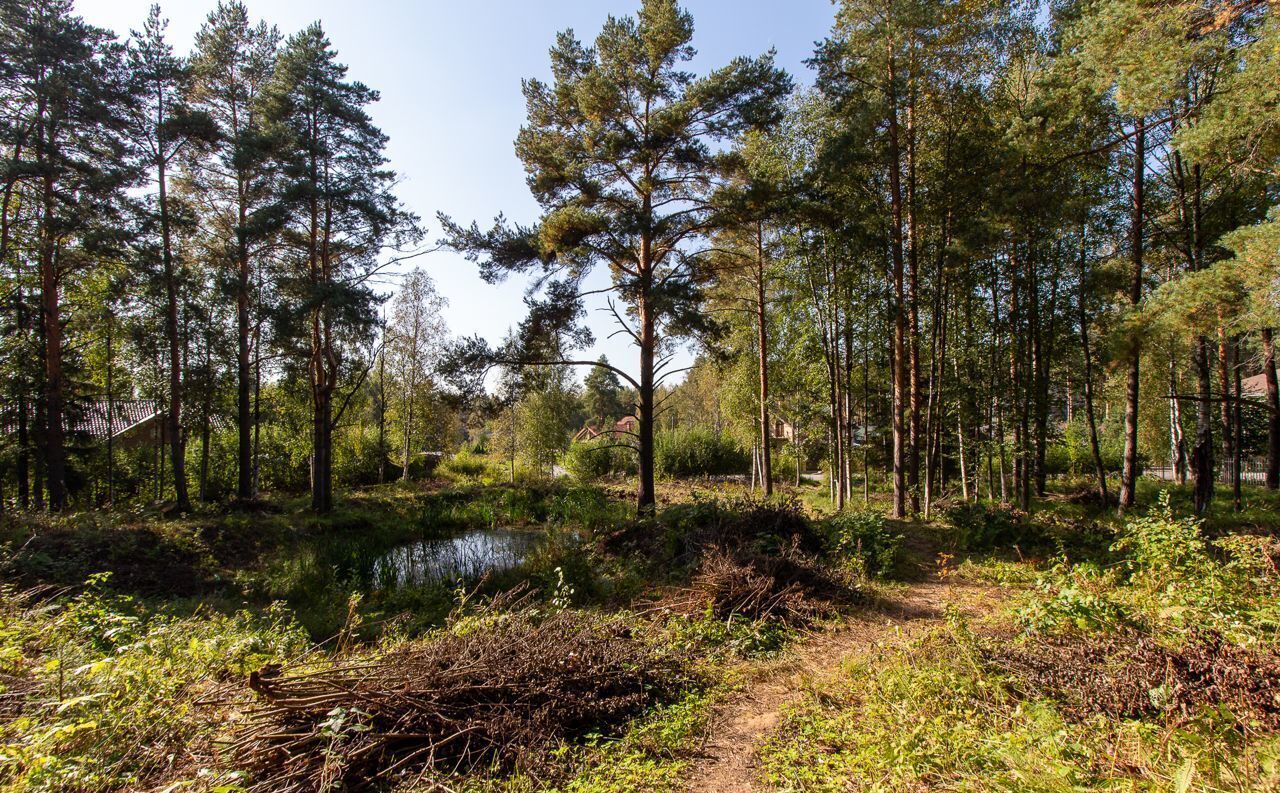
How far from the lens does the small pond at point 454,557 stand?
30.4ft

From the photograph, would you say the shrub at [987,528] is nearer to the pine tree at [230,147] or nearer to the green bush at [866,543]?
the green bush at [866,543]

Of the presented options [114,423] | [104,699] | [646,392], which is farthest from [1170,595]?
[114,423]

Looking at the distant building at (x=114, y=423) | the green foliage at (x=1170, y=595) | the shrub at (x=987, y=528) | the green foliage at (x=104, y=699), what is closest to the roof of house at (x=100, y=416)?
the distant building at (x=114, y=423)

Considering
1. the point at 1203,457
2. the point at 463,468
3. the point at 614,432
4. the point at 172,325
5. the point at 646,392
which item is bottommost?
the point at 463,468

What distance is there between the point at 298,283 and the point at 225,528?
5.81 meters

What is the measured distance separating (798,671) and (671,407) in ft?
28.2

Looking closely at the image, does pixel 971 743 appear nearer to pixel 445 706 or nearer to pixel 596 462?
pixel 445 706

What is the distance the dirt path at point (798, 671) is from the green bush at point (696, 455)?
20.1 meters

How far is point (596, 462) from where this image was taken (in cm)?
2673

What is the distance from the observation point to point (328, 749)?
113 inches

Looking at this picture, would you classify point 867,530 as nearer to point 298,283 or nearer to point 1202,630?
point 1202,630

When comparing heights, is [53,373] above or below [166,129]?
below

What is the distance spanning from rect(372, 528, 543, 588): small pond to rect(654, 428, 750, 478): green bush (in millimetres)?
13604

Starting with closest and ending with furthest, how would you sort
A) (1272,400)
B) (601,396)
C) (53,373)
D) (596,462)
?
(53,373) → (1272,400) → (596,462) → (601,396)
